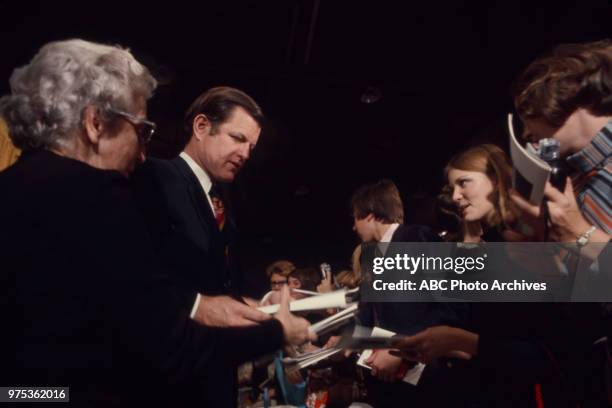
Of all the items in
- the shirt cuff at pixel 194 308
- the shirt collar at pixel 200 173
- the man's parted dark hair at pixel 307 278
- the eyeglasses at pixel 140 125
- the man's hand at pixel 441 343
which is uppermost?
the man's parted dark hair at pixel 307 278

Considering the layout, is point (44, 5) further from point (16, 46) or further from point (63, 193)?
point (63, 193)

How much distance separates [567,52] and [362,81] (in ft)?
8.62

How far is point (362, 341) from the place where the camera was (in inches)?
48.9

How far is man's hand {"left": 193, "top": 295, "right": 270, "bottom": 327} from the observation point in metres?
1.09

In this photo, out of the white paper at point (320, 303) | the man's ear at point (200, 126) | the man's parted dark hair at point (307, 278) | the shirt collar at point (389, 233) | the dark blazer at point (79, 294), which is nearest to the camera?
the dark blazer at point (79, 294)

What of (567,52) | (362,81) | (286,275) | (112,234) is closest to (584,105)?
(567,52)

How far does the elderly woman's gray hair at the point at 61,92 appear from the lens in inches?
38.6

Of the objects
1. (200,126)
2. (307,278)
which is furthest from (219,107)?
(307,278)

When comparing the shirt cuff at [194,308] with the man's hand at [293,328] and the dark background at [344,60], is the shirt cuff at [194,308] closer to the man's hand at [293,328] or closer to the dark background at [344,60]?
the man's hand at [293,328]

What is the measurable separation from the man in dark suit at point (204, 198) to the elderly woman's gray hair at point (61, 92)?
1.26 feet

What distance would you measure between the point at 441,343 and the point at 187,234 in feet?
2.75

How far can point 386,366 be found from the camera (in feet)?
5.44

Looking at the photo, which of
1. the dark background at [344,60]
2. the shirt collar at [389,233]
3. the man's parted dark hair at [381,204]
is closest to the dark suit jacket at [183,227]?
the shirt collar at [389,233]

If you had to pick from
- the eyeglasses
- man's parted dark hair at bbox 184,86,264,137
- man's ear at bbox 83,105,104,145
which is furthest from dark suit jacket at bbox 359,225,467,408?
man's ear at bbox 83,105,104,145
